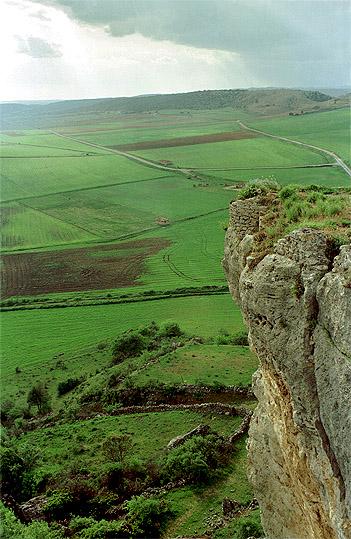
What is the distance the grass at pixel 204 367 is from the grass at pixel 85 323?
757 cm

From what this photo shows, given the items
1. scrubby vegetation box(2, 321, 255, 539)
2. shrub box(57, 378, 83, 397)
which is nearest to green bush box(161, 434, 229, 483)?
scrubby vegetation box(2, 321, 255, 539)

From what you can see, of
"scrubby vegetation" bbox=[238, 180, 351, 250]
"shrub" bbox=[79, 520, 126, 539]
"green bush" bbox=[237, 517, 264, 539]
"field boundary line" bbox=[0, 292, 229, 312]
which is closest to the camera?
"scrubby vegetation" bbox=[238, 180, 351, 250]

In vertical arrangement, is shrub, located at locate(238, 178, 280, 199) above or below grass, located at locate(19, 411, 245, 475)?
above

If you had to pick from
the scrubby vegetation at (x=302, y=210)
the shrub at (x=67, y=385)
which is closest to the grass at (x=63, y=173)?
the shrub at (x=67, y=385)

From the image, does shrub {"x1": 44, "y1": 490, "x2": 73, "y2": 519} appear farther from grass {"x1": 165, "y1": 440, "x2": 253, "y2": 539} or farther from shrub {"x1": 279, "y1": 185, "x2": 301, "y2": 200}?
shrub {"x1": 279, "y1": 185, "x2": 301, "y2": 200}

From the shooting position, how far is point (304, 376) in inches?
512

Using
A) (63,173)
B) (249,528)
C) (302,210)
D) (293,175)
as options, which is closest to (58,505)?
(249,528)

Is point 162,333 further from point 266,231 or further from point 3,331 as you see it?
point 266,231

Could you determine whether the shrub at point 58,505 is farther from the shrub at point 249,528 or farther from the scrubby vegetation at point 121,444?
the shrub at point 249,528

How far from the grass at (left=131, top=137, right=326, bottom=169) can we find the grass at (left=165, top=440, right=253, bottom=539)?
12576cm

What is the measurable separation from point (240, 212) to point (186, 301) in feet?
158

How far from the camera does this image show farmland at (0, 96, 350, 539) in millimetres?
32125

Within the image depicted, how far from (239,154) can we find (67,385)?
134 m

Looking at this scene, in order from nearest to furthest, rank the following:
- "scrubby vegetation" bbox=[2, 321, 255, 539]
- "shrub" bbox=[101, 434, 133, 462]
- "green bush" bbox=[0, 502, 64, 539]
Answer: "green bush" bbox=[0, 502, 64, 539], "scrubby vegetation" bbox=[2, 321, 255, 539], "shrub" bbox=[101, 434, 133, 462]
